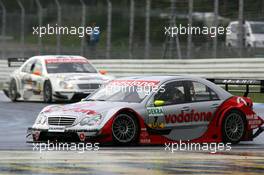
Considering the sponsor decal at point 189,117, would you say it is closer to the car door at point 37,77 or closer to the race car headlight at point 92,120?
the race car headlight at point 92,120

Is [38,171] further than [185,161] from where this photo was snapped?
No

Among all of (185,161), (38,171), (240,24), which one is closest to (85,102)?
(185,161)

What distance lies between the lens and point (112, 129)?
14.3 metres

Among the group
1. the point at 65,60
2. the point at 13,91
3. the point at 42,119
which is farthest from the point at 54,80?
the point at 42,119

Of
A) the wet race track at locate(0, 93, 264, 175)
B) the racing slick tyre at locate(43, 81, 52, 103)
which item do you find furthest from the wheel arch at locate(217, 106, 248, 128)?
the racing slick tyre at locate(43, 81, 52, 103)

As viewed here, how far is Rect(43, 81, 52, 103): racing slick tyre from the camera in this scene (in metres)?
25.8

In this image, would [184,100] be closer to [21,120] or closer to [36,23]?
[21,120]

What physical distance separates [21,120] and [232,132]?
20.3 feet

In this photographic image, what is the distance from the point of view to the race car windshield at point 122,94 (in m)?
15.1

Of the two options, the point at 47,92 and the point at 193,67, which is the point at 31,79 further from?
the point at 193,67

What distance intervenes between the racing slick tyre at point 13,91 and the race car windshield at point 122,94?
11701mm

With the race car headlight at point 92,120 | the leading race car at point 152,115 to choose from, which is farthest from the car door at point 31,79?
the race car headlight at point 92,120

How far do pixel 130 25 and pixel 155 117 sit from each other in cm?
Result: 1641

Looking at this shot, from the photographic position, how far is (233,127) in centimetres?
1543
